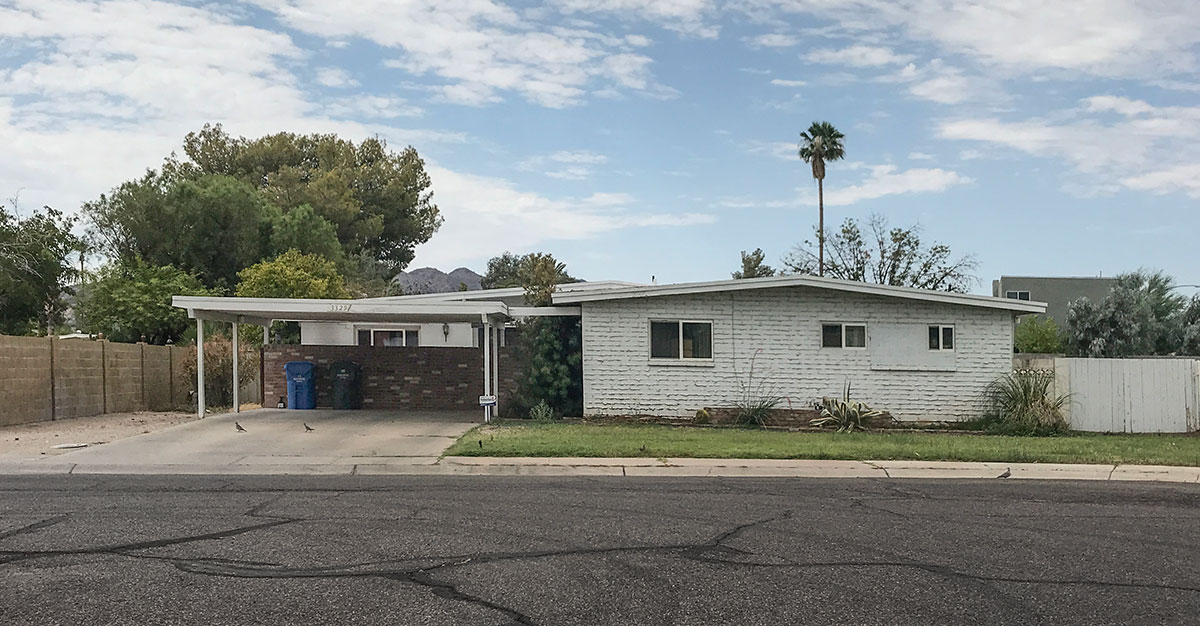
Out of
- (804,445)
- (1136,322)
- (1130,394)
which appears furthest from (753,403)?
(1136,322)

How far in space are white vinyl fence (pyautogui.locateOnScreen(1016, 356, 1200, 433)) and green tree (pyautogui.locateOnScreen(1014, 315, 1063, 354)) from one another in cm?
1946

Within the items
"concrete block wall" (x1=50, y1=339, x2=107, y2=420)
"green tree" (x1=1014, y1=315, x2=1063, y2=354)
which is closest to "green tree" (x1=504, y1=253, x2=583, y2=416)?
"concrete block wall" (x1=50, y1=339, x2=107, y2=420)

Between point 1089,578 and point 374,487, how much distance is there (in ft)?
25.1

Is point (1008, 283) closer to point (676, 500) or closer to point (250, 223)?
point (250, 223)

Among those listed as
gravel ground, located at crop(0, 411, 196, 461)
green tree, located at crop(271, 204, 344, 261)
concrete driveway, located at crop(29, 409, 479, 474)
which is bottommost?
concrete driveway, located at crop(29, 409, 479, 474)

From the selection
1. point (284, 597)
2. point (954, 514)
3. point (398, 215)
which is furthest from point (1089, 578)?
point (398, 215)

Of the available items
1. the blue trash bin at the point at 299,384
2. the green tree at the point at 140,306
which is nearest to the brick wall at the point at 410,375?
the blue trash bin at the point at 299,384

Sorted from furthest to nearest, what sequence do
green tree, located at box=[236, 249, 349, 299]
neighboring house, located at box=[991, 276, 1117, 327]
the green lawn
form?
neighboring house, located at box=[991, 276, 1117, 327] < green tree, located at box=[236, 249, 349, 299] < the green lawn

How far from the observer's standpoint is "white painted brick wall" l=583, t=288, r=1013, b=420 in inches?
859

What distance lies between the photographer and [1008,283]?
49.2m

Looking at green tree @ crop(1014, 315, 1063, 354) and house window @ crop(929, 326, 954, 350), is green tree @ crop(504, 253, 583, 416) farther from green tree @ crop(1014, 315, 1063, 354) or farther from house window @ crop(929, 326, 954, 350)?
green tree @ crop(1014, 315, 1063, 354)

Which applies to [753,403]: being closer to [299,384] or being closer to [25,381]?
[299,384]

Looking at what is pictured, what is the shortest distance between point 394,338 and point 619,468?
16446 millimetres

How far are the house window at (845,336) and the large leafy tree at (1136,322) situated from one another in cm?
1783
